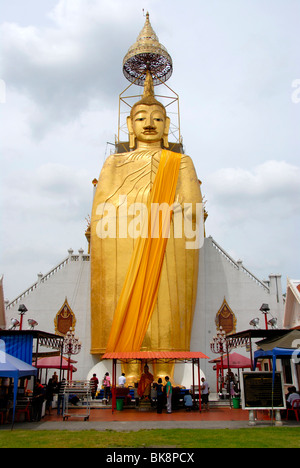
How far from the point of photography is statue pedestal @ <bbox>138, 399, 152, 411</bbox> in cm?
A: 1173

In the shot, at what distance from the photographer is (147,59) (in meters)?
22.4

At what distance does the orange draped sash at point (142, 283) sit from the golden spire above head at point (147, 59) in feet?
25.3

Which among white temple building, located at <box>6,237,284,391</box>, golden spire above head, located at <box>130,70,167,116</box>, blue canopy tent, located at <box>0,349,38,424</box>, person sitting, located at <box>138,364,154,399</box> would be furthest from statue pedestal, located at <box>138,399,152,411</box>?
golden spire above head, located at <box>130,70,167,116</box>

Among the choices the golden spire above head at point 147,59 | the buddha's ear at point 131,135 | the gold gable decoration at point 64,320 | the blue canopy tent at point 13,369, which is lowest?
the blue canopy tent at point 13,369

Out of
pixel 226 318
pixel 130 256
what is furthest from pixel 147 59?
pixel 226 318

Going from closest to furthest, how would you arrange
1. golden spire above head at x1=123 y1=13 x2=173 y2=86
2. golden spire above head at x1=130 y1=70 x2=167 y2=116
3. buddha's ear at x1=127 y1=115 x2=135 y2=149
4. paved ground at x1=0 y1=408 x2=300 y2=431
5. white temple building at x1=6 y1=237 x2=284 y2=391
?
paved ground at x1=0 y1=408 x2=300 y2=431, white temple building at x1=6 y1=237 x2=284 y2=391, golden spire above head at x1=130 y1=70 x2=167 y2=116, buddha's ear at x1=127 y1=115 x2=135 y2=149, golden spire above head at x1=123 y1=13 x2=173 y2=86

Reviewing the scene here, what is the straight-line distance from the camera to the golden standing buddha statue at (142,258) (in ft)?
52.2

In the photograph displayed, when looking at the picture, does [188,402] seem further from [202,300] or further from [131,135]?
[131,135]

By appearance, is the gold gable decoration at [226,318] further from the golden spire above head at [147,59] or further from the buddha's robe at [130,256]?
the golden spire above head at [147,59]

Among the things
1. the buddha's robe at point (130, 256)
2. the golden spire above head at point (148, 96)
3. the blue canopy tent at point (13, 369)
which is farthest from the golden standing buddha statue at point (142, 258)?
the blue canopy tent at point (13, 369)

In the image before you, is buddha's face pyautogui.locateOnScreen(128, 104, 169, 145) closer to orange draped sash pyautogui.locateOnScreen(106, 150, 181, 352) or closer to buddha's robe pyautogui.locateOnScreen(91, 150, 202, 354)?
buddha's robe pyautogui.locateOnScreen(91, 150, 202, 354)

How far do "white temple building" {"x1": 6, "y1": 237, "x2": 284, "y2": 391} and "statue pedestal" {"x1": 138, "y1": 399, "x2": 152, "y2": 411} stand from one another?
687 centimetres

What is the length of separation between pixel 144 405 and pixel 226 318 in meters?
8.45

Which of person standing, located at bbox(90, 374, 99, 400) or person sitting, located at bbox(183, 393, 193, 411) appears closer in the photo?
person sitting, located at bbox(183, 393, 193, 411)
